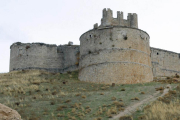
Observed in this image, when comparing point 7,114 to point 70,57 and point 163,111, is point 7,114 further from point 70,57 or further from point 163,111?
point 70,57

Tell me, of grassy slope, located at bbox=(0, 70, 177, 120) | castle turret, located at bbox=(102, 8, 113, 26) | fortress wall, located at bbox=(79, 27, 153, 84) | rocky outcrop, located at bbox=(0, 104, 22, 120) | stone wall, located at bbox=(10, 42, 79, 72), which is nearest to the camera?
rocky outcrop, located at bbox=(0, 104, 22, 120)

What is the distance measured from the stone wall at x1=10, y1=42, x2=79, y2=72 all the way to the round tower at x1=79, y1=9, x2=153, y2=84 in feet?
19.8

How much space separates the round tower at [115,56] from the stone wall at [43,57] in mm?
6020

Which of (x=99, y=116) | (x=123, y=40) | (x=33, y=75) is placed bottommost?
(x=99, y=116)

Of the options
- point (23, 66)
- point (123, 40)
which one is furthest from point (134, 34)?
point (23, 66)

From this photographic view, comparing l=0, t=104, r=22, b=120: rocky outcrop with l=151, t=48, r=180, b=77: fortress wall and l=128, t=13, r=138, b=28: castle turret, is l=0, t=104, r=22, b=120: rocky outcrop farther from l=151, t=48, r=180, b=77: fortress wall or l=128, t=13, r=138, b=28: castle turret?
l=151, t=48, r=180, b=77: fortress wall

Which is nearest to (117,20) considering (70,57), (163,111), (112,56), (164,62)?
(112,56)

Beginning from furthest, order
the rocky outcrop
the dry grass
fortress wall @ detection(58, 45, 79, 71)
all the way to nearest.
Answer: fortress wall @ detection(58, 45, 79, 71) < the dry grass < the rocky outcrop

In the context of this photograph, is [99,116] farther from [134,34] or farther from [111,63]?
[134,34]

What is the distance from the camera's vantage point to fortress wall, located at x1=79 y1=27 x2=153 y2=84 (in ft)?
112

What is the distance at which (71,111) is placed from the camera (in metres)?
21.5

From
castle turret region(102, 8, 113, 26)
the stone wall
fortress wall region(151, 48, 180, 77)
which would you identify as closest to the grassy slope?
the stone wall

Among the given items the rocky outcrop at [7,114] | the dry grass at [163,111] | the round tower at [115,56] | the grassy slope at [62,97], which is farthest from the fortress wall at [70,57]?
the rocky outcrop at [7,114]

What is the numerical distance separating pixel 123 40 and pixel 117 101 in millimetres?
13597
